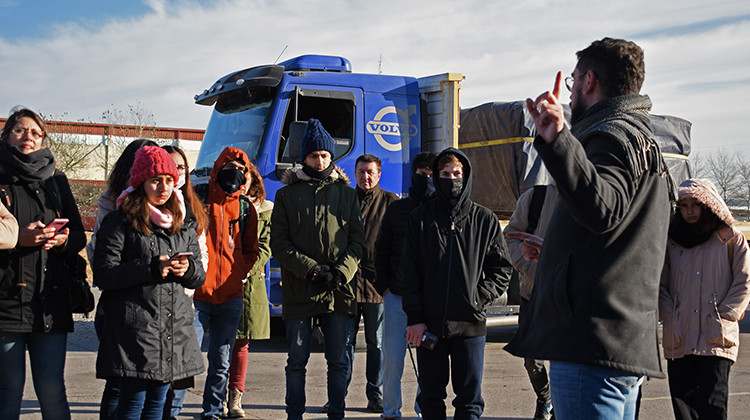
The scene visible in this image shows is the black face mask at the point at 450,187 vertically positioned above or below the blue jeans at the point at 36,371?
above

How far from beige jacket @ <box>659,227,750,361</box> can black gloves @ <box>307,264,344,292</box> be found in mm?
2095

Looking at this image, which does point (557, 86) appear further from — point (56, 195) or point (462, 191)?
point (56, 195)

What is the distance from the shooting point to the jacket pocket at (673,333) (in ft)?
14.8

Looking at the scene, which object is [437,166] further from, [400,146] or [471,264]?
[400,146]

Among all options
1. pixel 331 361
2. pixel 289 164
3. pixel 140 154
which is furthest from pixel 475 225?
pixel 289 164

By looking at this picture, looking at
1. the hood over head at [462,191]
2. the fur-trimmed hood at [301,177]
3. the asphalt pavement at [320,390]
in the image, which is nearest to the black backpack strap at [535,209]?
the hood over head at [462,191]

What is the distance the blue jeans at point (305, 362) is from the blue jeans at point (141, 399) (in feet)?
4.12

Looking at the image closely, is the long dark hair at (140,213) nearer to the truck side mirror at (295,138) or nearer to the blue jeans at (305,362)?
the blue jeans at (305,362)

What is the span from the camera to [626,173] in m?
2.48

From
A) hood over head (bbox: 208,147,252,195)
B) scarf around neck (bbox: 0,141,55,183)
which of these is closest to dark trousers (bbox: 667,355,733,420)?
hood over head (bbox: 208,147,252,195)

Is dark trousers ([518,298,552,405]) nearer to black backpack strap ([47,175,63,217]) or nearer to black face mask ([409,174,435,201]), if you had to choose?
black face mask ([409,174,435,201])

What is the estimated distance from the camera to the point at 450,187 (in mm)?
4676

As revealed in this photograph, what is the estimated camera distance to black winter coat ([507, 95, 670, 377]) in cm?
250

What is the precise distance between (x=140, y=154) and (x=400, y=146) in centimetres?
463
